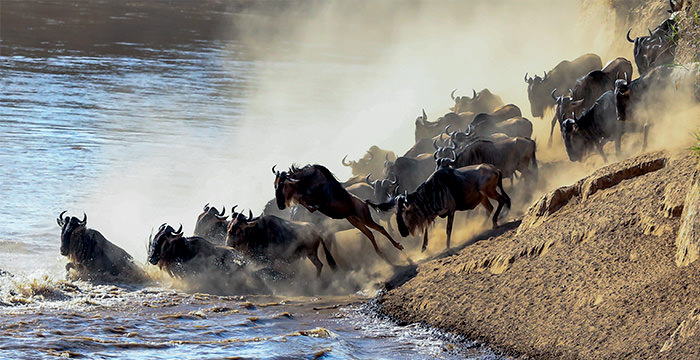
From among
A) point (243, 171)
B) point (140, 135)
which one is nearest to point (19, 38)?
point (140, 135)

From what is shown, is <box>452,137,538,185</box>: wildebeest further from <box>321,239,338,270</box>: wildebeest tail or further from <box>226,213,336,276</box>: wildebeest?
<box>226,213,336,276</box>: wildebeest

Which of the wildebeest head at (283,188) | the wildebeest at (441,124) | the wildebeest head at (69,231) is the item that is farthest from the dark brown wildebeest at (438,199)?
the wildebeest at (441,124)

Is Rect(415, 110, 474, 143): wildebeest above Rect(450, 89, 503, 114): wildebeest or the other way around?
the other way around

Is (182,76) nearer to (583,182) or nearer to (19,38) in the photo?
(19,38)

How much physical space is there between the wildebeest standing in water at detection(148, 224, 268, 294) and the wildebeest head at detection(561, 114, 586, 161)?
5052 millimetres

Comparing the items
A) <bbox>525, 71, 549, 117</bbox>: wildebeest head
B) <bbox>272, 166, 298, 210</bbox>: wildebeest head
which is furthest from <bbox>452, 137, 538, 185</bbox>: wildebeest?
<bbox>525, 71, 549, 117</bbox>: wildebeest head

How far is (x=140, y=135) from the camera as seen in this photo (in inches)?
961

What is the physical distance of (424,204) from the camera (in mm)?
11883

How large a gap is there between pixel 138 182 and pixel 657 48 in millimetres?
10214

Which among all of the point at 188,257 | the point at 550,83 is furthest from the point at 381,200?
the point at 550,83

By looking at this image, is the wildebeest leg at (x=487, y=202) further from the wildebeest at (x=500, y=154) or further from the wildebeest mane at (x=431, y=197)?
the wildebeest at (x=500, y=154)

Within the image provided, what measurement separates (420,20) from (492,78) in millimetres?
27949

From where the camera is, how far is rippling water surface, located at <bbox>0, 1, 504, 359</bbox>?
30.1ft

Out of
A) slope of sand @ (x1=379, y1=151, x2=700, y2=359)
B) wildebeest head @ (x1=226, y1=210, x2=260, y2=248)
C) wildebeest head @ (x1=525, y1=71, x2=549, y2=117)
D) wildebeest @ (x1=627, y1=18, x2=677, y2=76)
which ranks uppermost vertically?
wildebeest @ (x1=627, y1=18, x2=677, y2=76)
